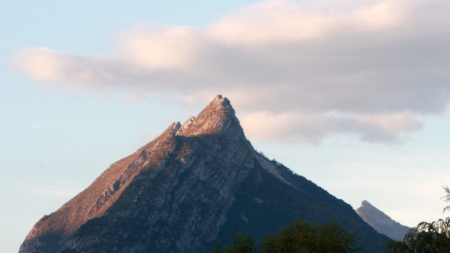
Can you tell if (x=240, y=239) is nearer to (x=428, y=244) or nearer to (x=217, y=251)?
(x=217, y=251)

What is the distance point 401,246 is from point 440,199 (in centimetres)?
644

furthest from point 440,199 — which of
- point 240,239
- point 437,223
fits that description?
point 240,239

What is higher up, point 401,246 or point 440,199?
point 440,199

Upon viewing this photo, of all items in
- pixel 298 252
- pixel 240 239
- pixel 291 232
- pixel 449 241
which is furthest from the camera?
pixel 240 239

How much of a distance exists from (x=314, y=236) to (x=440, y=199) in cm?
1488

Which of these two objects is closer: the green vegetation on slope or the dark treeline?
the dark treeline

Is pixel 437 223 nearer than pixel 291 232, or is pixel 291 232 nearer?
pixel 437 223

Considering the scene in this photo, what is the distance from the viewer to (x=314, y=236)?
253ft

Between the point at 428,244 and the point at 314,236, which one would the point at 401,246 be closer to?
the point at 428,244

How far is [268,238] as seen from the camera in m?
83.8

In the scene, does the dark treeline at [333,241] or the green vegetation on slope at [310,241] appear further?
the green vegetation on slope at [310,241]

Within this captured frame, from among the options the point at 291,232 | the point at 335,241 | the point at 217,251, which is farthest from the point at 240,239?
the point at 335,241

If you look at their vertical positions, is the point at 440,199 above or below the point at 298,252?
above

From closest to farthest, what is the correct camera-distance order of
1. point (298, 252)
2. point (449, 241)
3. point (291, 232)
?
point (449, 241)
point (298, 252)
point (291, 232)
